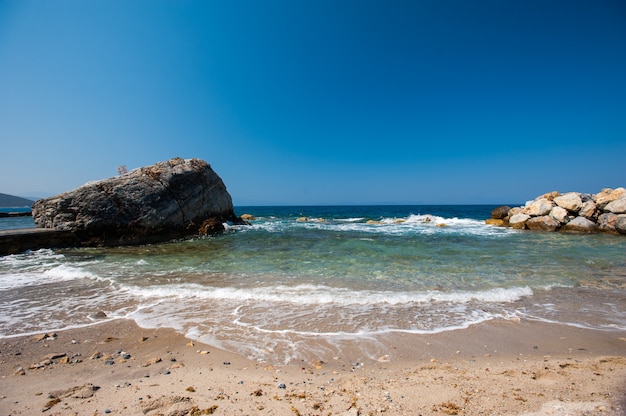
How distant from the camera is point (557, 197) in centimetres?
2720

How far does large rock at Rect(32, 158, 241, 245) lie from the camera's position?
56.5ft

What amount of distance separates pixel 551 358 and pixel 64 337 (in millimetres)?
→ 8406

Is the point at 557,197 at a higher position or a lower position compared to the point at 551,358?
higher

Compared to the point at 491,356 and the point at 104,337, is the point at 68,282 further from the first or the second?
the point at 491,356

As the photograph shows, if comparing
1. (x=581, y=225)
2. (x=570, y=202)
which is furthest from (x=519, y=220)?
(x=581, y=225)

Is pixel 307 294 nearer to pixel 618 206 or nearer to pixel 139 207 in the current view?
pixel 139 207

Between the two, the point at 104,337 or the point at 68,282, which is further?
the point at 68,282

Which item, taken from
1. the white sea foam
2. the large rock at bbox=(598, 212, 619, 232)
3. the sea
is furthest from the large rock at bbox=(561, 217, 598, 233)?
the white sea foam

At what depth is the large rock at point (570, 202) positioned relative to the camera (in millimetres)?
25156

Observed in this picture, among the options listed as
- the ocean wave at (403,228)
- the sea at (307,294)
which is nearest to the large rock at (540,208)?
the ocean wave at (403,228)

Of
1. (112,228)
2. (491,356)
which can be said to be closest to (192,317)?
(491,356)

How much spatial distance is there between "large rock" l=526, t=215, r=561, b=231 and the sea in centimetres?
1211

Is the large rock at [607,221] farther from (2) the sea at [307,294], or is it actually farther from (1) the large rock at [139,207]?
(1) the large rock at [139,207]

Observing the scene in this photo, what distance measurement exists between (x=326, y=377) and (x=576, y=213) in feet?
105
